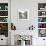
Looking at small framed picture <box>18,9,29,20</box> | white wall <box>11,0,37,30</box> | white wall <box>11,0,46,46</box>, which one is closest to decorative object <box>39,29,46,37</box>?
white wall <box>11,0,46,46</box>

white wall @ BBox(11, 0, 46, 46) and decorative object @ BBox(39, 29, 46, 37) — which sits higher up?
white wall @ BBox(11, 0, 46, 46)

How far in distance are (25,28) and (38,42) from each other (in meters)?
1.02

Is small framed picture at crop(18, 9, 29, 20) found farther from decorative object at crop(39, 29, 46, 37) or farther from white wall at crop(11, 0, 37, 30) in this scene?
decorative object at crop(39, 29, 46, 37)

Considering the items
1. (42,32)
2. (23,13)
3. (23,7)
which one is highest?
(23,7)

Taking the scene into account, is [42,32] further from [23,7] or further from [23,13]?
[23,7]

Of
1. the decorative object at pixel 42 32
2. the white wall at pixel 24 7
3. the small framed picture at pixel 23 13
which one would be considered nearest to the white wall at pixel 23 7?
→ the white wall at pixel 24 7

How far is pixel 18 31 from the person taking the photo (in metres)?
6.12

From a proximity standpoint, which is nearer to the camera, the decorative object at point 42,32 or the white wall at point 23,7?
the white wall at point 23,7

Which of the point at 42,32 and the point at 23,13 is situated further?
the point at 42,32

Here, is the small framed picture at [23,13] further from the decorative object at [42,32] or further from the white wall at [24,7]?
the decorative object at [42,32]

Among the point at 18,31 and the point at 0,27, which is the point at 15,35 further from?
the point at 0,27

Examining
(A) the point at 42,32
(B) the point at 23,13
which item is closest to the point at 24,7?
(B) the point at 23,13

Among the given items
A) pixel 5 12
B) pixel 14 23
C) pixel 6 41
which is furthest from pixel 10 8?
pixel 6 41

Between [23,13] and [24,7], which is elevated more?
[24,7]
